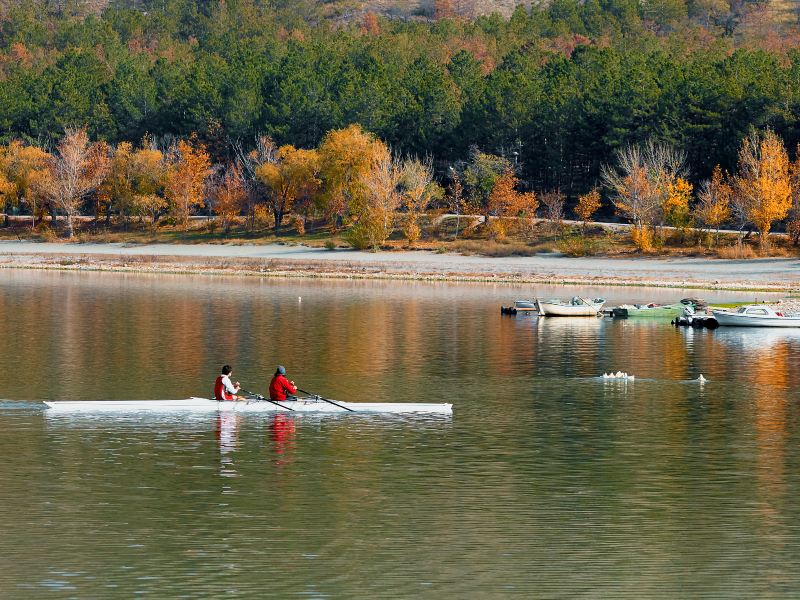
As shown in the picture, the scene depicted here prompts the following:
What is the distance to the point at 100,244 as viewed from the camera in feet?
467

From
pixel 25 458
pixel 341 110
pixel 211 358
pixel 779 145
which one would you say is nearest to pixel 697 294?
pixel 779 145

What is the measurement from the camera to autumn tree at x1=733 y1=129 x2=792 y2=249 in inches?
4690

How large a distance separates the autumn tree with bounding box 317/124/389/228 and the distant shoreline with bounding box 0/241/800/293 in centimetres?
787

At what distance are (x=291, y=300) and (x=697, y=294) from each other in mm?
32461

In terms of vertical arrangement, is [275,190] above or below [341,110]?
below

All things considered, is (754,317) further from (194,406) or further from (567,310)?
(194,406)

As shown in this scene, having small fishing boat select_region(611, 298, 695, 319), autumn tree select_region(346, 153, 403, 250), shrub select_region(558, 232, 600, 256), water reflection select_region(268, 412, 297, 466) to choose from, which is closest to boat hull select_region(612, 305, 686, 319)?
small fishing boat select_region(611, 298, 695, 319)

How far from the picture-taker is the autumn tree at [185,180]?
476 ft

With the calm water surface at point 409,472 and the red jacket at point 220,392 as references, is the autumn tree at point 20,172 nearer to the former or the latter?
the calm water surface at point 409,472

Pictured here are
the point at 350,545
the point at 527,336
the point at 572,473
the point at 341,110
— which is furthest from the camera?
the point at 341,110

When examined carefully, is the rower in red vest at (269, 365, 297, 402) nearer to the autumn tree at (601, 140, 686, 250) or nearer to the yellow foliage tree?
the autumn tree at (601, 140, 686, 250)

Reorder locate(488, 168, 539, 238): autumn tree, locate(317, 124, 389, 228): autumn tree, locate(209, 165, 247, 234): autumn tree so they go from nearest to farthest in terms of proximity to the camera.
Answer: locate(488, 168, 539, 238): autumn tree → locate(317, 124, 389, 228): autumn tree → locate(209, 165, 247, 234): autumn tree

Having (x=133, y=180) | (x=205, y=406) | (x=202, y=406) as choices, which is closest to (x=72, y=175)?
(x=133, y=180)

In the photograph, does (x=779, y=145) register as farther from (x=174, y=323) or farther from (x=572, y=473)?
(x=572, y=473)
